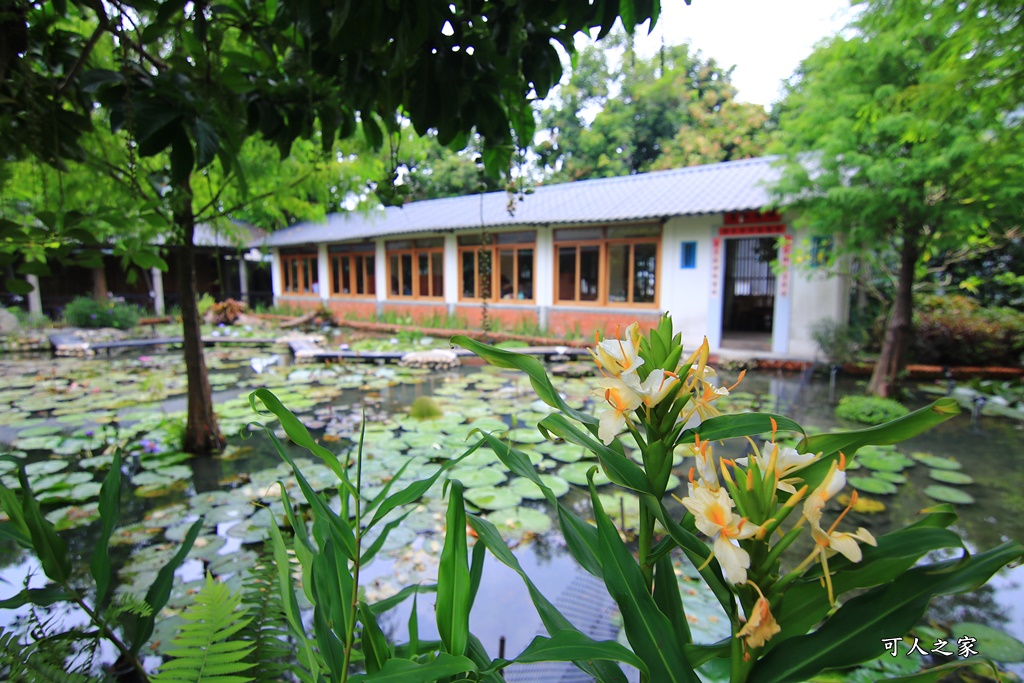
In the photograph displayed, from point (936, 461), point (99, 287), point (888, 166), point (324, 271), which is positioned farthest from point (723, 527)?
point (99, 287)

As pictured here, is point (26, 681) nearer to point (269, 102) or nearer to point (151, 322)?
point (269, 102)

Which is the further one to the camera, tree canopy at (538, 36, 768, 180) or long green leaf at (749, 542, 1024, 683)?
tree canopy at (538, 36, 768, 180)

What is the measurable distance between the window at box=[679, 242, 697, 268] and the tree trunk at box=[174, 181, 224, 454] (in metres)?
7.79

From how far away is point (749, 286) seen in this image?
1140 centimetres

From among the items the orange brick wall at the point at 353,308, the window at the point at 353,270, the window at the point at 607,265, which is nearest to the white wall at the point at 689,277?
the window at the point at 607,265

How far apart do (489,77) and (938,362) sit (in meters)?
8.62

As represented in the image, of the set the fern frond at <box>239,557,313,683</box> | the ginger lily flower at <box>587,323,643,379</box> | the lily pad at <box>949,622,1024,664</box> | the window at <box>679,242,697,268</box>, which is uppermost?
the window at <box>679,242,697,268</box>

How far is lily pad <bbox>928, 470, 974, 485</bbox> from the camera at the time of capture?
11.4 feet

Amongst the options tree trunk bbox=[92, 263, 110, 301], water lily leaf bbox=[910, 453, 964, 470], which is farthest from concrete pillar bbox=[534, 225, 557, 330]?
tree trunk bbox=[92, 263, 110, 301]

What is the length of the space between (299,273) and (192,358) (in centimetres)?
1353

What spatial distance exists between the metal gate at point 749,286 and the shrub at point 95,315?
1373cm

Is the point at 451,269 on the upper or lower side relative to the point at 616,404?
upper

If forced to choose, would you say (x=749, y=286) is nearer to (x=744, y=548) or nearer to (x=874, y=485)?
(x=874, y=485)

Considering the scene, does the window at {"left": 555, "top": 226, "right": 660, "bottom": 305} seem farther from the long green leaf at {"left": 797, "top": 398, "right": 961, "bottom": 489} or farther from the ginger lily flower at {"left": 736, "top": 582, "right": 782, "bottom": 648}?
the ginger lily flower at {"left": 736, "top": 582, "right": 782, "bottom": 648}
